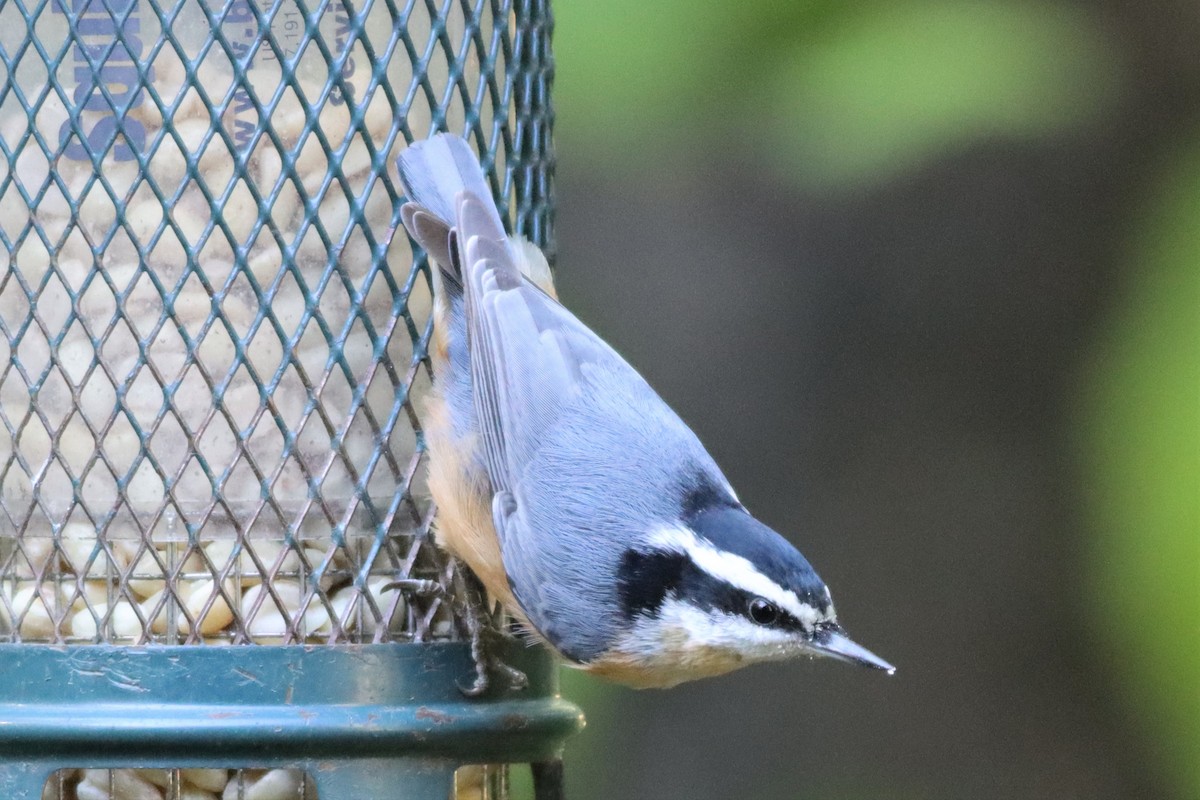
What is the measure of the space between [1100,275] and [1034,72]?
2.50 ft

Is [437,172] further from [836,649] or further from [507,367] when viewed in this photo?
[836,649]

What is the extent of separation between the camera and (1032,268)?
534 cm

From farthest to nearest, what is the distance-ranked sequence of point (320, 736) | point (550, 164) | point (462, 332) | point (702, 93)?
point (702, 93)
point (550, 164)
point (462, 332)
point (320, 736)

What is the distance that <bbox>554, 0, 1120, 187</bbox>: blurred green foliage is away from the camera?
14.2 feet

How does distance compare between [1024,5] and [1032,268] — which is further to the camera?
[1032,268]

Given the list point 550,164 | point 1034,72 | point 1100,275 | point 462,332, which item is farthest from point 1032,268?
point 462,332

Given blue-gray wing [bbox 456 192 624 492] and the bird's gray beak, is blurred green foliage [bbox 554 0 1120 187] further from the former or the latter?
the bird's gray beak

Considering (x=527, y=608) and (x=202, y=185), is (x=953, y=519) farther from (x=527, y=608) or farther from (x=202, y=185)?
(x=202, y=185)

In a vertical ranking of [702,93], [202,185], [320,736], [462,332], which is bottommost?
[320,736]

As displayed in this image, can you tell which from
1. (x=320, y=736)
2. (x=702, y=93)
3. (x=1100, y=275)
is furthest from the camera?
(x=1100, y=275)

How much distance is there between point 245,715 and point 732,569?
0.91 metres

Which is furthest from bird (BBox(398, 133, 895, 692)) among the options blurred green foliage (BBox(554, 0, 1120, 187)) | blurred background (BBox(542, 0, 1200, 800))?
blurred background (BBox(542, 0, 1200, 800))

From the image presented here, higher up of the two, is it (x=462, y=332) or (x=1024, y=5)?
(x=1024, y=5)

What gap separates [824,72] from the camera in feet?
14.6
